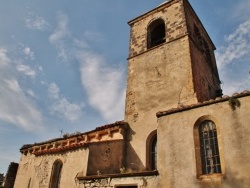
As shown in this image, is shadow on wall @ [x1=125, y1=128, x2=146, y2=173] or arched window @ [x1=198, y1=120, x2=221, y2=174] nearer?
arched window @ [x1=198, y1=120, x2=221, y2=174]

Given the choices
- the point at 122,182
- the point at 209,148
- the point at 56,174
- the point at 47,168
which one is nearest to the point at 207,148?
the point at 209,148

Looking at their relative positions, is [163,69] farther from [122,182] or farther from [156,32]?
[122,182]

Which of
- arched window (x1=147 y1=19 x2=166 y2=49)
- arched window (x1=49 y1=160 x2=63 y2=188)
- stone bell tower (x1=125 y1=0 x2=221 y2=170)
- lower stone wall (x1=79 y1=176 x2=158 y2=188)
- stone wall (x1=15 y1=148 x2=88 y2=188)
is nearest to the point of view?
lower stone wall (x1=79 y1=176 x2=158 y2=188)

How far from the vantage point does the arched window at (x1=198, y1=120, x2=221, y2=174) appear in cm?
805

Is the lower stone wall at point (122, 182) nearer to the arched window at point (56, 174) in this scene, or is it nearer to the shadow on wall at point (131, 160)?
the shadow on wall at point (131, 160)

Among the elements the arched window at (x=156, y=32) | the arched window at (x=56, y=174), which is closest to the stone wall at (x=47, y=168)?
the arched window at (x=56, y=174)

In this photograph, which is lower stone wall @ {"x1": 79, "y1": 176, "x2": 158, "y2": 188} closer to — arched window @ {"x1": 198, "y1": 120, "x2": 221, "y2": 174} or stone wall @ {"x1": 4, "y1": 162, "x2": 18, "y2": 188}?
arched window @ {"x1": 198, "y1": 120, "x2": 221, "y2": 174}

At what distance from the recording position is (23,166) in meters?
15.9

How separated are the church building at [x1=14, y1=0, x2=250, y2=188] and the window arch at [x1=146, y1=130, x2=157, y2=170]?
48mm

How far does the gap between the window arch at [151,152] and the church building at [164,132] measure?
5 centimetres

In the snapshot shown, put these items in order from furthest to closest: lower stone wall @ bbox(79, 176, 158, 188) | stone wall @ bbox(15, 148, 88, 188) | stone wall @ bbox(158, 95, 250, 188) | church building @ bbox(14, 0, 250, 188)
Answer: stone wall @ bbox(15, 148, 88, 188) < lower stone wall @ bbox(79, 176, 158, 188) < church building @ bbox(14, 0, 250, 188) < stone wall @ bbox(158, 95, 250, 188)

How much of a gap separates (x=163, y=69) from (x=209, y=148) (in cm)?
610

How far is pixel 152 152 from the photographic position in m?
11.8

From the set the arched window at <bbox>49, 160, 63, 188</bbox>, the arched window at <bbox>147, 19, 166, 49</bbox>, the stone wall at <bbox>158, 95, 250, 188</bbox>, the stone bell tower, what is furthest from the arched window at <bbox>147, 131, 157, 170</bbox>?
the arched window at <bbox>147, 19, 166, 49</bbox>
